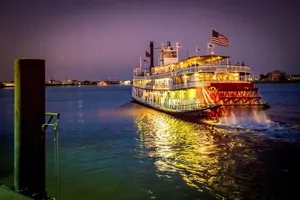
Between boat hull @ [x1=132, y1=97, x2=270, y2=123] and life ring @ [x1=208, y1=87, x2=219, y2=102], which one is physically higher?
life ring @ [x1=208, y1=87, x2=219, y2=102]

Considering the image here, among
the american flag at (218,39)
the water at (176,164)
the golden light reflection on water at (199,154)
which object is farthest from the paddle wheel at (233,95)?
the water at (176,164)

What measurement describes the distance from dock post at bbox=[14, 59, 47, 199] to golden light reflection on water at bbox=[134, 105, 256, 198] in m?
7.61

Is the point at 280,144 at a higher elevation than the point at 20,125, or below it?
below

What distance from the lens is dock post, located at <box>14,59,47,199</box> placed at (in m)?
6.39

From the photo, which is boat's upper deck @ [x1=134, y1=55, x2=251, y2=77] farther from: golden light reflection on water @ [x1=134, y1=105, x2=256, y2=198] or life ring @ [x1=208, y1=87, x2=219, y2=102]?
golden light reflection on water @ [x1=134, y1=105, x2=256, y2=198]

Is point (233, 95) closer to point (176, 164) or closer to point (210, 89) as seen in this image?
point (210, 89)

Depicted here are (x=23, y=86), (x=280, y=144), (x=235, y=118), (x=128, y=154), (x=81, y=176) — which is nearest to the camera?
(x=23, y=86)

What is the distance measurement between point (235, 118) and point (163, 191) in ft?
71.6

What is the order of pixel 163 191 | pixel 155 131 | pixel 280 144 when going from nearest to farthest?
pixel 163 191 → pixel 280 144 → pixel 155 131

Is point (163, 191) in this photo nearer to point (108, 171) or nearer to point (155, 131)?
point (108, 171)

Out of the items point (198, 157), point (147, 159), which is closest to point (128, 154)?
point (147, 159)

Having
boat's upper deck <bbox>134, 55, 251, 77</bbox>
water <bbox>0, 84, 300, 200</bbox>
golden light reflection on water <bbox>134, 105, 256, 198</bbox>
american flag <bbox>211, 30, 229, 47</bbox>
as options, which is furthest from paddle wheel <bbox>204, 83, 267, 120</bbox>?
water <bbox>0, 84, 300, 200</bbox>

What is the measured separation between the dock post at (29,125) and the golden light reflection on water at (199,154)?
7.61 metres

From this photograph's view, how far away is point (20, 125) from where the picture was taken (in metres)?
6.50
